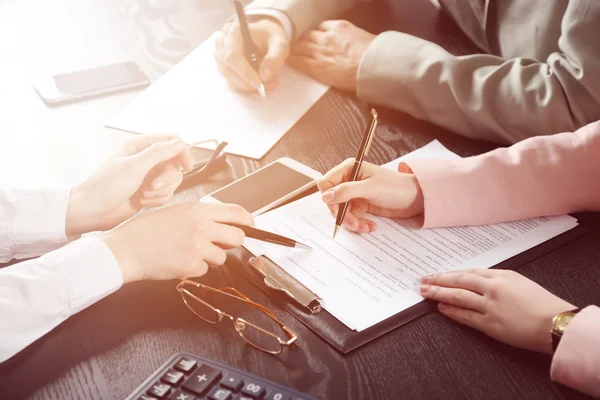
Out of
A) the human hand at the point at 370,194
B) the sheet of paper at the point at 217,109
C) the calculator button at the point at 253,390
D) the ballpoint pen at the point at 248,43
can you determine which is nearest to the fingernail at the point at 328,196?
the human hand at the point at 370,194

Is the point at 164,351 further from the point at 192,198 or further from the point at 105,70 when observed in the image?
the point at 105,70

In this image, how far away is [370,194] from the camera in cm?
87

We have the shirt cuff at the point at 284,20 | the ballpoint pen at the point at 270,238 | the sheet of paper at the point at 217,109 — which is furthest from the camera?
the shirt cuff at the point at 284,20

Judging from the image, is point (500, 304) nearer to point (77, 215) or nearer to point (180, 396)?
point (180, 396)

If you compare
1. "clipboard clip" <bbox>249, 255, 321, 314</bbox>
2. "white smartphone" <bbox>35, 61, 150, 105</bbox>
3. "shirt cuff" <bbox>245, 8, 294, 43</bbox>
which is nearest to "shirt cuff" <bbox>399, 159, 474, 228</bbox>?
"clipboard clip" <bbox>249, 255, 321, 314</bbox>

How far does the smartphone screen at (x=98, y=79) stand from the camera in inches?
49.3

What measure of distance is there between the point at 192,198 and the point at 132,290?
20cm

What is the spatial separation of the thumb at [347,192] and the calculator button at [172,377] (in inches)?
12.7

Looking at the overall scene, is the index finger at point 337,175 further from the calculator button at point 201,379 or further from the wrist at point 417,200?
the calculator button at point 201,379

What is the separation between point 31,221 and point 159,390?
388 millimetres

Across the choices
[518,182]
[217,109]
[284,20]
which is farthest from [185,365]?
[284,20]

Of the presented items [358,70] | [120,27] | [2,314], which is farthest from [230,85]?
[2,314]

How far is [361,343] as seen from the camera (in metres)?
0.71

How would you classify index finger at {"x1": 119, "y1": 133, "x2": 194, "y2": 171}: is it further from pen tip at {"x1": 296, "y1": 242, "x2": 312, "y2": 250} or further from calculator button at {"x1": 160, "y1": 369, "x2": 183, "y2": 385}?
calculator button at {"x1": 160, "y1": 369, "x2": 183, "y2": 385}
